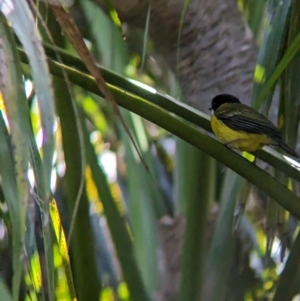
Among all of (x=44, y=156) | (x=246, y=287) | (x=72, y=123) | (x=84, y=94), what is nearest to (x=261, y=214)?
(x=246, y=287)

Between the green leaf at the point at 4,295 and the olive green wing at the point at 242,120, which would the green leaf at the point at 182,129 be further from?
the olive green wing at the point at 242,120

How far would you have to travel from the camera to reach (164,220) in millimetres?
990

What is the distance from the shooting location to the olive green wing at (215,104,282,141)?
3.57 feet

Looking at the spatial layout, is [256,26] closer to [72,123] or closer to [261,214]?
[261,214]

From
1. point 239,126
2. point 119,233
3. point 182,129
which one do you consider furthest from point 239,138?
point 182,129

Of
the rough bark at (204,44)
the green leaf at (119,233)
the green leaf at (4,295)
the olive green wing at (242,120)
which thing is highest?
the rough bark at (204,44)

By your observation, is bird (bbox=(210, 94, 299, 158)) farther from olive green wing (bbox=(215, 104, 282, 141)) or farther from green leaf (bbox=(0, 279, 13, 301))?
green leaf (bbox=(0, 279, 13, 301))

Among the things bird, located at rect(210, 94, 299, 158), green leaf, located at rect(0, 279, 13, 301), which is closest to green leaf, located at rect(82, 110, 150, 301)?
bird, located at rect(210, 94, 299, 158)

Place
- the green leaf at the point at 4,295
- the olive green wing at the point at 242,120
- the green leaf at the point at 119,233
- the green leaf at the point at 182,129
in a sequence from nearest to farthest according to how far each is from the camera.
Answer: the green leaf at the point at 4,295, the green leaf at the point at 182,129, the green leaf at the point at 119,233, the olive green wing at the point at 242,120

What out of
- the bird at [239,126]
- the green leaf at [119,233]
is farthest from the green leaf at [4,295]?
the bird at [239,126]

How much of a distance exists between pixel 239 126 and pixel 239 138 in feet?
0.12

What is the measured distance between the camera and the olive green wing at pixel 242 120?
109 centimetres

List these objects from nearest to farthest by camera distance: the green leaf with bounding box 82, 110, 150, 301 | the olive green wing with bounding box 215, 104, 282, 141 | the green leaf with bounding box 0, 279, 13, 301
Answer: the green leaf with bounding box 0, 279, 13, 301
the green leaf with bounding box 82, 110, 150, 301
the olive green wing with bounding box 215, 104, 282, 141

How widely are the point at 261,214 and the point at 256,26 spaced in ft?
1.29
